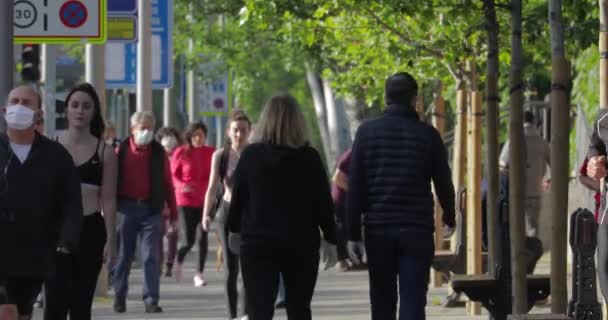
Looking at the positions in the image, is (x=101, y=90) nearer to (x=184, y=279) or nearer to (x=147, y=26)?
(x=147, y=26)

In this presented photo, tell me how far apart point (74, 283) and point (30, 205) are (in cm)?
137

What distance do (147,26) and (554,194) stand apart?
1053cm

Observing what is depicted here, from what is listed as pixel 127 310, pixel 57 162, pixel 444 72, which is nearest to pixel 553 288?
pixel 57 162

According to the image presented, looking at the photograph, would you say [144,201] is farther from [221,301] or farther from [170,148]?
[170,148]

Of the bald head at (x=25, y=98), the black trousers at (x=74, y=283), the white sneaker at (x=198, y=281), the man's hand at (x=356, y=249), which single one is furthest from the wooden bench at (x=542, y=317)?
the white sneaker at (x=198, y=281)

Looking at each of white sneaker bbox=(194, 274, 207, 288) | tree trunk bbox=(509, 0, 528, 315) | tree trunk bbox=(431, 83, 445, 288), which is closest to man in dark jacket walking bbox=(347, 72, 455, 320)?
tree trunk bbox=(509, 0, 528, 315)

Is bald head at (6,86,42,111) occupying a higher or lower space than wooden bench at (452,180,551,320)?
higher

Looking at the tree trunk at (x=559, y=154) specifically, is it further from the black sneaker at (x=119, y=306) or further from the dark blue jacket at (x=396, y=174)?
the black sneaker at (x=119, y=306)


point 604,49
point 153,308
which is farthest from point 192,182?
point 604,49

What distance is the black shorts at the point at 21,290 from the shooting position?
1029 centimetres

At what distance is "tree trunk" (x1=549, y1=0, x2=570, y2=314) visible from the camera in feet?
36.8

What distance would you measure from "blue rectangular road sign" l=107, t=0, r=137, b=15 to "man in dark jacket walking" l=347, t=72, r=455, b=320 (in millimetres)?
7441

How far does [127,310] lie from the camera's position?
18.3 metres

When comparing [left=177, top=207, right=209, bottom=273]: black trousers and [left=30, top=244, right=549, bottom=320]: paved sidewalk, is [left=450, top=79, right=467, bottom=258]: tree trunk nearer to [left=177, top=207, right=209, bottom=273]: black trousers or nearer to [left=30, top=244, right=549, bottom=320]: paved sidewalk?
[left=30, top=244, right=549, bottom=320]: paved sidewalk
